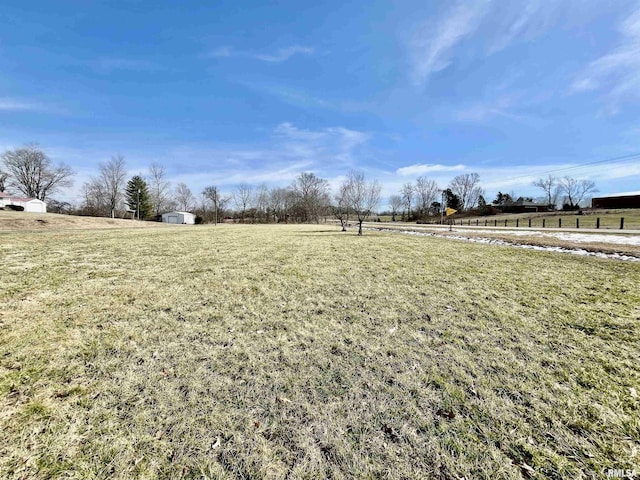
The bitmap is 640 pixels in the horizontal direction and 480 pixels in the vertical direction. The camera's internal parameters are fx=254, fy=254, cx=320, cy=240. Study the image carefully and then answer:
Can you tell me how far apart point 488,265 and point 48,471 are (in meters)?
9.15

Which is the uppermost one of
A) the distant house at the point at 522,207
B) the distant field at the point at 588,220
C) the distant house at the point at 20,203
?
the distant house at the point at 522,207

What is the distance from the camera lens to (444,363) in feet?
9.71

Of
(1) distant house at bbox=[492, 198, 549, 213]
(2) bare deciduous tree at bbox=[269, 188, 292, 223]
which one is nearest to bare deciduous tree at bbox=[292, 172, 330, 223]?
(2) bare deciduous tree at bbox=[269, 188, 292, 223]

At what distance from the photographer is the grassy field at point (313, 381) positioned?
181 cm

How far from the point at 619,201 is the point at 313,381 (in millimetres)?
82597

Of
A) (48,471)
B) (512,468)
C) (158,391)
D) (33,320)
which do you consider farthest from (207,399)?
(33,320)

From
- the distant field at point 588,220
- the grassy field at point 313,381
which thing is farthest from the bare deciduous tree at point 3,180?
A: the distant field at point 588,220

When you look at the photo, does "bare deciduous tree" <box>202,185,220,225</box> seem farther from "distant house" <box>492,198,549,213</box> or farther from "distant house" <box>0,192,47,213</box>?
"distant house" <box>492,198,549,213</box>

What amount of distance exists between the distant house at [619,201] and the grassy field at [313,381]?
73.9 m

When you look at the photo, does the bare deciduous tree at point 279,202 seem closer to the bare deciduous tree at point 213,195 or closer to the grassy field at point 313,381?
the bare deciduous tree at point 213,195

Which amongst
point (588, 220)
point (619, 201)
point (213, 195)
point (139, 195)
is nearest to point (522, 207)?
point (619, 201)

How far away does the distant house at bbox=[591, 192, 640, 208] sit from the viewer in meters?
51.6

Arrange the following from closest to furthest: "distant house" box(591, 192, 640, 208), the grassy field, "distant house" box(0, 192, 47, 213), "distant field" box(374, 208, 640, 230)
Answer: the grassy field
"distant field" box(374, 208, 640, 230)
"distant house" box(0, 192, 47, 213)
"distant house" box(591, 192, 640, 208)

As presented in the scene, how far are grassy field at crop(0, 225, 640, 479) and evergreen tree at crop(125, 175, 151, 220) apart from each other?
59.3 m
